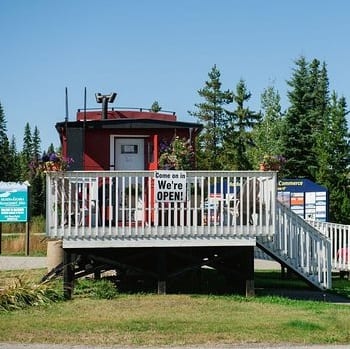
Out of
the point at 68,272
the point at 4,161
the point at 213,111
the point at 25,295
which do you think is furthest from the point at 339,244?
the point at 4,161

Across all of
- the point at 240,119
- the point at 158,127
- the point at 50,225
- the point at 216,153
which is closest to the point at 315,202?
the point at 158,127

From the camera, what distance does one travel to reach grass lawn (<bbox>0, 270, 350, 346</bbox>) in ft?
31.2

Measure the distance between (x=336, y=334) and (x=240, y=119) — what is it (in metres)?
46.1

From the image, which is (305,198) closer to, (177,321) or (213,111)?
(177,321)

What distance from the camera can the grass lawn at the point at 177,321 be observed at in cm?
952

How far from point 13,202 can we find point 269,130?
22102 millimetres

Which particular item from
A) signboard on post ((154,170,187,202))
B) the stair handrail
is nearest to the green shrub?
signboard on post ((154,170,187,202))

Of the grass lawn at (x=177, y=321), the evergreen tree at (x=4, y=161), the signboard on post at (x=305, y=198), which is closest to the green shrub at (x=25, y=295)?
the grass lawn at (x=177, y=321)

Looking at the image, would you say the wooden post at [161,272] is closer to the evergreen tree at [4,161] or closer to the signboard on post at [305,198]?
the signboard on post at [305,198]

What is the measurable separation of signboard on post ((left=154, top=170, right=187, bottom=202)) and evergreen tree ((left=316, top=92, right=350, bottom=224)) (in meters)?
24.4

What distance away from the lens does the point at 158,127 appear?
16.8 meters

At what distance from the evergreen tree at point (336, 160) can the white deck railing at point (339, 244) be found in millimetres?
16922

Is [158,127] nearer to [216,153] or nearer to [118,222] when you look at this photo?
[118,222]

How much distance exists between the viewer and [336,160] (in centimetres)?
4016
